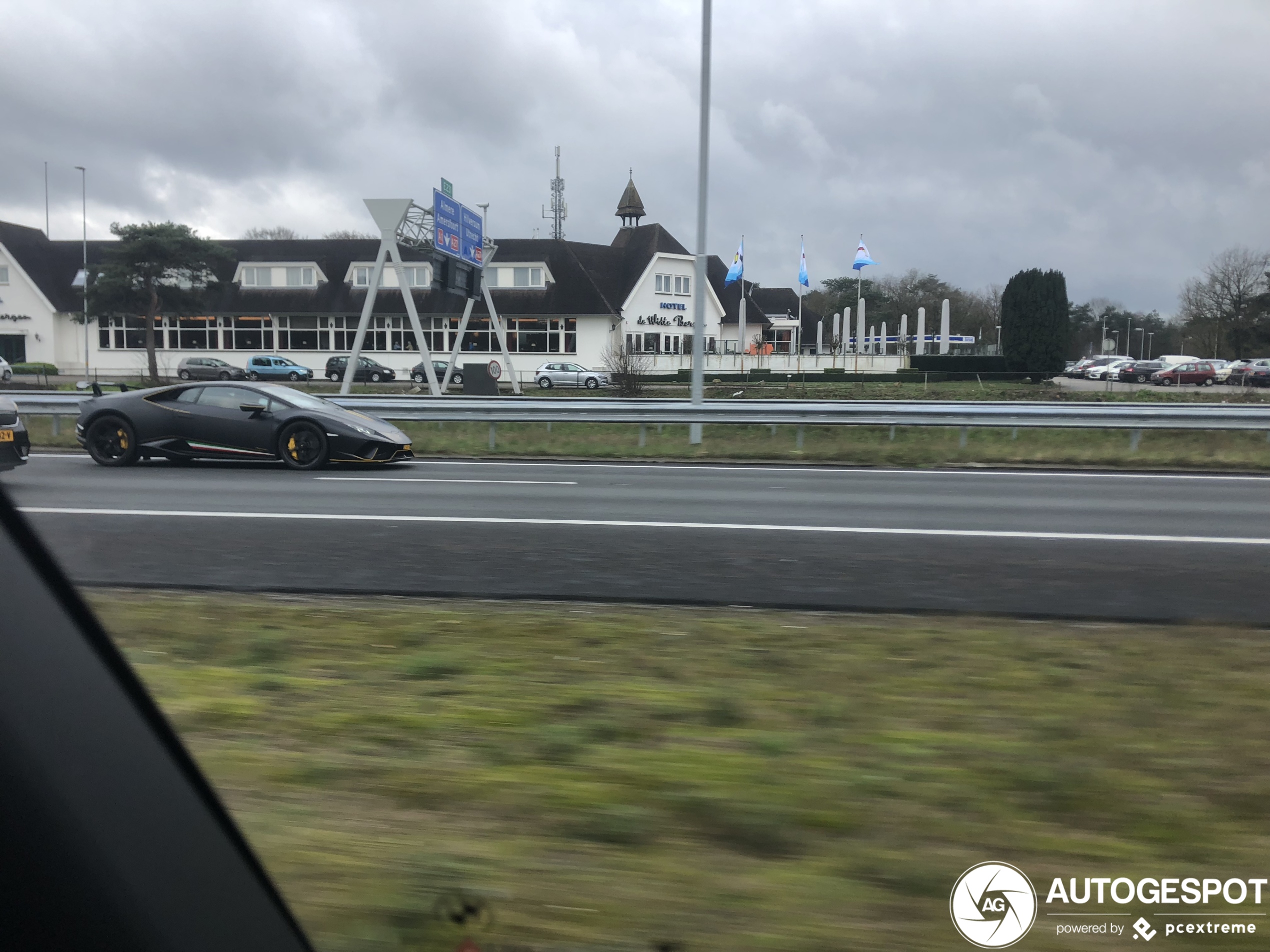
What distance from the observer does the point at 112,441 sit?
1326 cm

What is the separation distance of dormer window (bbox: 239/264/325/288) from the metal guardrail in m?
42.3

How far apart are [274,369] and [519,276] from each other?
50.8 feet

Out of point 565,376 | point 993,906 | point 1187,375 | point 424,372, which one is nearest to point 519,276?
point 424,372

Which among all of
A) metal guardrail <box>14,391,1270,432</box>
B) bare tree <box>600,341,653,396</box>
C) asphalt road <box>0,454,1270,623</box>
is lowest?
asphalt road <box>0,454,1270,623</box>

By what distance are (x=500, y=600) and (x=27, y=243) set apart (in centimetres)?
6452

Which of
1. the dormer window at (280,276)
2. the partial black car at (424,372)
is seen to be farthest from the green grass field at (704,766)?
the dormer window at (280,276)

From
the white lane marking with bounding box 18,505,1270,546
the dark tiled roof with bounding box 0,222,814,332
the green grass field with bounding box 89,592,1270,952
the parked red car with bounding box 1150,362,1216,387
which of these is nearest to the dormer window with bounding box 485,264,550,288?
the dark tiled roof with bounding box 0,222,814,332

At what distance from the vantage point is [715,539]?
821cm

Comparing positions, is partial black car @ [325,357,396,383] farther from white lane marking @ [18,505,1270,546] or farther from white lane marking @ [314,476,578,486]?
white lane marking @ [18,505,1270,546]

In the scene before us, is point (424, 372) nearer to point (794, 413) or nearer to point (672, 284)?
point (672, 284)

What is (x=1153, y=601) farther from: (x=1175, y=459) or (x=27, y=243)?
(x=27, y=243)

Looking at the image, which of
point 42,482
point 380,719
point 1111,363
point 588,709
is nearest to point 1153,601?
point 588,709

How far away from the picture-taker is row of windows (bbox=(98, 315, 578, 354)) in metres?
55.5

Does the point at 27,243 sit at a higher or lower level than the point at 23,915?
higher
